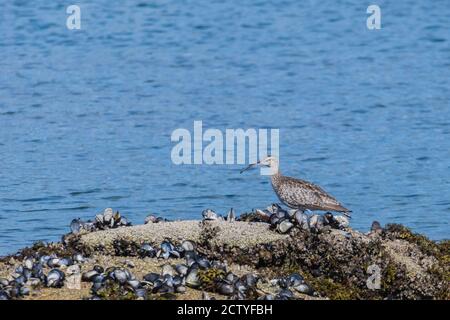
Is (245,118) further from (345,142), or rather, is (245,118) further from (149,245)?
(149,245)

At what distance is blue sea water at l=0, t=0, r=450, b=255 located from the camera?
20.0m

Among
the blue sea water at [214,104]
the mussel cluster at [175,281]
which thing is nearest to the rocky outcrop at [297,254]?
the mussel cluster at [175,281]

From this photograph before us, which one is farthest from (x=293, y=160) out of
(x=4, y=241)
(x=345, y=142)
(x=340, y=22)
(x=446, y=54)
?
(x=340, y=22)

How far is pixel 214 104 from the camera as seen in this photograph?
84.1ft

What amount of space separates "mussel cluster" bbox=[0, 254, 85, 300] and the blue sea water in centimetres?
358

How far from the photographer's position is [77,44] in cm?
3166

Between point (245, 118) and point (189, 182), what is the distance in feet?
13.9

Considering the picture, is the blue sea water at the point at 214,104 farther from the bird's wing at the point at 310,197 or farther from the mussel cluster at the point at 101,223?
the mussel cluster at the point at 101,223

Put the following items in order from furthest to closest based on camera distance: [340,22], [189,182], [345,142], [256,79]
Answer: [340,22] < [256,79] < [345,142] < [189,182]

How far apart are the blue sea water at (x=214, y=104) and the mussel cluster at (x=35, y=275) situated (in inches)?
141

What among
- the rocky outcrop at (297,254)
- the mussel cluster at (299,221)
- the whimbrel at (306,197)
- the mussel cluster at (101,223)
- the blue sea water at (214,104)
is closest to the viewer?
the rocky outcrop at (297,254)

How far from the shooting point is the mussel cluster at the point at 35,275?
12.8m

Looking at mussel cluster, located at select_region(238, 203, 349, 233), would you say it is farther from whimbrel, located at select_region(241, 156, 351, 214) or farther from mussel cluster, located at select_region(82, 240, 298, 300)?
whimbrel, located at select_region(241, 156, 351, 214)

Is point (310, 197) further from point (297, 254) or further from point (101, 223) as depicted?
point (101, 223)
